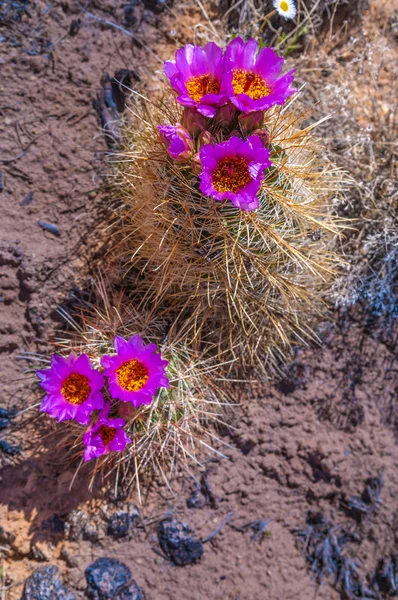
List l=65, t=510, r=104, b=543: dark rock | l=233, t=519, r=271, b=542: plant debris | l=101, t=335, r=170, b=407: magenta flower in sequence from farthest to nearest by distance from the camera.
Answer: l=233, t=519, r=271, b=542: plant debris → l=65, t=510, r=104, b=543: dark rock → l=101, t=335, r=170, b=407: magenta flower

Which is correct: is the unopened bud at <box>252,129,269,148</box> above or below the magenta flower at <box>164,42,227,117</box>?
below

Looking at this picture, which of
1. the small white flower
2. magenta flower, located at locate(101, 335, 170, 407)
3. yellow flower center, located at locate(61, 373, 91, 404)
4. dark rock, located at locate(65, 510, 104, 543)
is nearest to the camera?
magenta flower, located at locate(101, 335, 170, 407)

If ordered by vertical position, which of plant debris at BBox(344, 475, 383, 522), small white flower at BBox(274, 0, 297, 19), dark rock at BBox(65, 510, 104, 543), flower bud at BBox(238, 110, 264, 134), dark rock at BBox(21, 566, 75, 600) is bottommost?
dark rock at BBox(21, 566, 75, 600)

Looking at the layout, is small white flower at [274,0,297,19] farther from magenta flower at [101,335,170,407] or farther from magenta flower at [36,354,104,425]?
magenta flower at [36,354,104,425]

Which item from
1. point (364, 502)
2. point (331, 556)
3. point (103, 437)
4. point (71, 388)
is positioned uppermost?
point (71, 388)

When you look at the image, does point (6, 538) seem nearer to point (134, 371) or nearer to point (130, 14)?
point (134, 371)

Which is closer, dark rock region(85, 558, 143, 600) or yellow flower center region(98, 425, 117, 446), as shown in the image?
yellow flower center region(98, 425, 117, 446)

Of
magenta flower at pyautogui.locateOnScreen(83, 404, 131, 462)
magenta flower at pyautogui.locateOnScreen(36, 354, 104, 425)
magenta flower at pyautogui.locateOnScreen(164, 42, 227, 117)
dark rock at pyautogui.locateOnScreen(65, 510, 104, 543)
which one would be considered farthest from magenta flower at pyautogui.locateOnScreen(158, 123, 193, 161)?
dark rock at pyautogui.locateOnScreen(65, 510, 104, 543)

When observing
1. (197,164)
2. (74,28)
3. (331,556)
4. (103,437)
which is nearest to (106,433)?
(103,437)
